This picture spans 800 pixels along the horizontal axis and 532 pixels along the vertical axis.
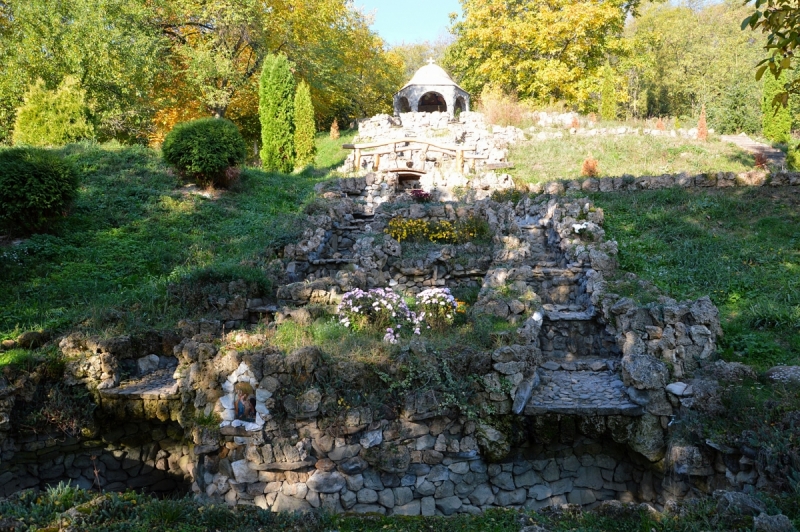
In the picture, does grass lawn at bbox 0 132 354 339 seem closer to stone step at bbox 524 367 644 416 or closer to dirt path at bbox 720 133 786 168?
stone step at bbox 524 367 644 416

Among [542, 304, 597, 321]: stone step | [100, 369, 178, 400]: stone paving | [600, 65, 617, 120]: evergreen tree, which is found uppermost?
[600, 65, 617, 120]: evergreen tree

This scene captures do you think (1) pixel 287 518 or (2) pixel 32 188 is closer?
(1) pixel 287 518

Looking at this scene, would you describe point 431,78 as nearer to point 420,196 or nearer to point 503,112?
point 503,112

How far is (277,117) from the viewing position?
21.2 m

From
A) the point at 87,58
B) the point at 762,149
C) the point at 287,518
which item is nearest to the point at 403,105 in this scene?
the point at 87,58

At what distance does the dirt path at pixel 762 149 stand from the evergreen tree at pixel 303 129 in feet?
49.7

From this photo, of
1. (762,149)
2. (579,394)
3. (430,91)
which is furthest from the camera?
(430,91)

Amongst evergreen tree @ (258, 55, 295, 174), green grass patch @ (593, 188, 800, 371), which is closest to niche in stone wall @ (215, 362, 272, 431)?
green grass patch @ (593, 188, 800, 371)

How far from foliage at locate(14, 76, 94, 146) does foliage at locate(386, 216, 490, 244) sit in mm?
11434

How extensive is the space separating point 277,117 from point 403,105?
38.5ft

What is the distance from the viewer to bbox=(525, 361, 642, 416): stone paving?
23.4 feet

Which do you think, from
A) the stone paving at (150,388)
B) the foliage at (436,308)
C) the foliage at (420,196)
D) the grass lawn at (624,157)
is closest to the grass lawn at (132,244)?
the stone paving at (150,388)

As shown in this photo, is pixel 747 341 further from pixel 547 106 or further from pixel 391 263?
pixel 547 106

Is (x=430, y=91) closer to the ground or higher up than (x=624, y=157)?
higher up
